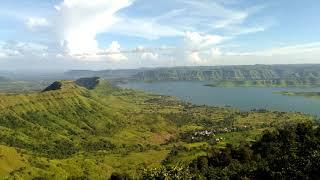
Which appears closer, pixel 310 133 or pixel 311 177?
pixel 311 177

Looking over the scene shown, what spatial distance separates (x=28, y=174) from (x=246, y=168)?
371 ft

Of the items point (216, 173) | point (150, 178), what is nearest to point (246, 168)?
point (216, 173)

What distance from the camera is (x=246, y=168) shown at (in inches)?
4963

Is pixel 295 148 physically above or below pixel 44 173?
above

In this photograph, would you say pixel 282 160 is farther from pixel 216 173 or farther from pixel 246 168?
pixel 216 173

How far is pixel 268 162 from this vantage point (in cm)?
12825

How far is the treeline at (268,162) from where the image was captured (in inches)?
4003

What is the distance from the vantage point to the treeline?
102 m

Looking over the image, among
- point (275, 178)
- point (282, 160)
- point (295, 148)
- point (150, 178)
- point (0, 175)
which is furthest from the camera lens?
point (0, 175)

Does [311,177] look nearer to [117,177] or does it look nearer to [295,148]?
[295,148]

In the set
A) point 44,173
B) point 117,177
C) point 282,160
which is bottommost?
point 44,173

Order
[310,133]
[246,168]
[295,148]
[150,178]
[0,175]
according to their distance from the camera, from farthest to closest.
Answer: [0,175] → [310,133] → [295,148] → [246,168] → [150,178]

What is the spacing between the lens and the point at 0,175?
7175 inches

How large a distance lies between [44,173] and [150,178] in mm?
111778
